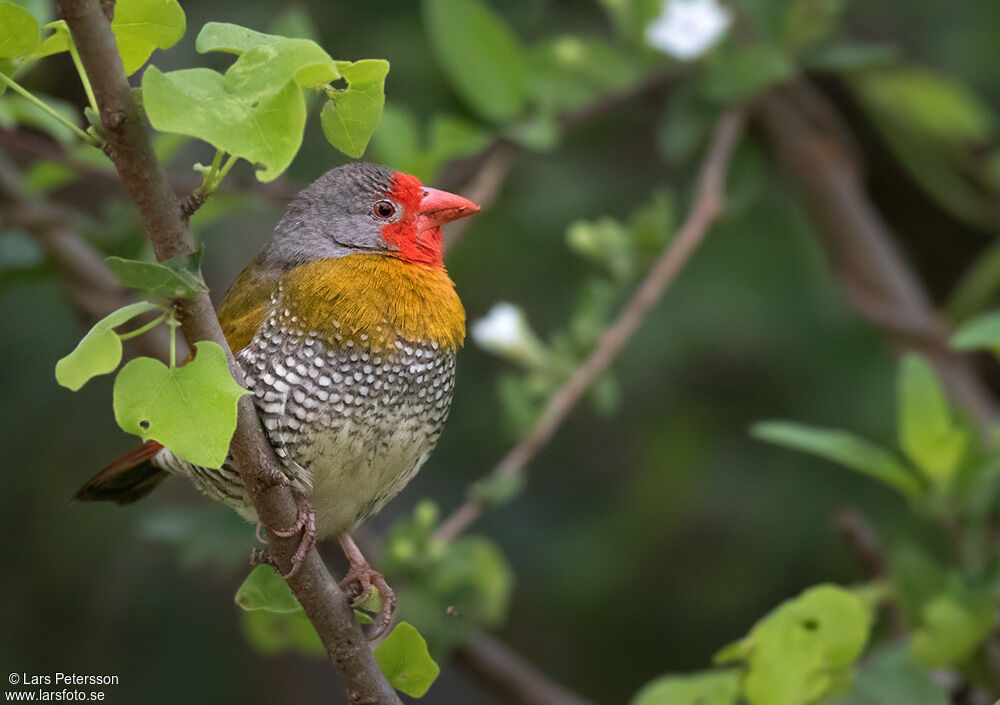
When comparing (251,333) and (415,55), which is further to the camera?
(415,55)

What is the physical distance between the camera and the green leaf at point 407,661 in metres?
1.68

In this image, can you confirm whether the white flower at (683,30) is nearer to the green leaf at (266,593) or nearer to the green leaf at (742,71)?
the green leaf at (742,71)

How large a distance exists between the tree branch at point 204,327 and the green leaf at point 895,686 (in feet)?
3.50

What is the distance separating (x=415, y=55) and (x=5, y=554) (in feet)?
7.68

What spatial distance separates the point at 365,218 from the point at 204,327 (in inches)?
36.1

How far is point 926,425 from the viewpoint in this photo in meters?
2.48

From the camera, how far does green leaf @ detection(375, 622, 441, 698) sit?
168cm

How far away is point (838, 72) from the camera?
393 centimetres

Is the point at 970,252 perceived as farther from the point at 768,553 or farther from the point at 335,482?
the point at 335,482

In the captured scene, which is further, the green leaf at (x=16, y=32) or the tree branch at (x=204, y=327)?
the green leaf at (x=16, y=32)

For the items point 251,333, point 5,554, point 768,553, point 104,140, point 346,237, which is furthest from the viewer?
point 5,554

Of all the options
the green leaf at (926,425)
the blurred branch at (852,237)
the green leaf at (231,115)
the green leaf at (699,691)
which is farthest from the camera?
the blurred branch at (852,237)

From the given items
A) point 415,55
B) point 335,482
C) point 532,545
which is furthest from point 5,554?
point 335,482

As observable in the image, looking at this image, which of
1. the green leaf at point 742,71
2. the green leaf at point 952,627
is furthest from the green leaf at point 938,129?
the green leaf at point 952,627
